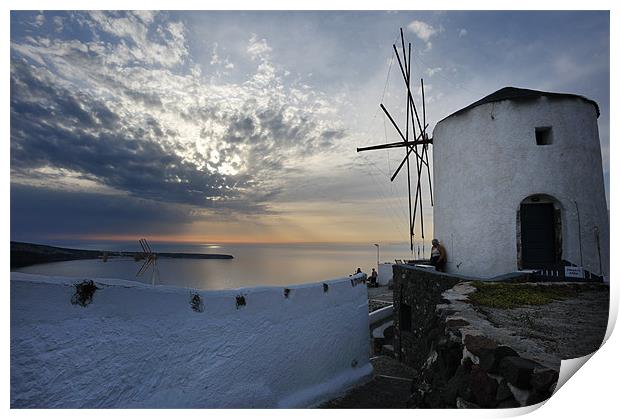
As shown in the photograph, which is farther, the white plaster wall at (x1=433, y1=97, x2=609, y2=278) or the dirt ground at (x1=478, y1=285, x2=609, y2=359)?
the white plaster wall at (x1=433, y1=97, x2=609, y2=278)

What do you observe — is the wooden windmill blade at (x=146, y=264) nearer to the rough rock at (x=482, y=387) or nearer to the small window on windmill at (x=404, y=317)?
the rough rock at (x=482, y=387)

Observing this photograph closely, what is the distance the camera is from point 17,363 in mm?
2350

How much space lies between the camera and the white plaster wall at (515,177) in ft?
22.5

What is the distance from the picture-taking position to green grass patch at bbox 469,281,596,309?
443 centimetres

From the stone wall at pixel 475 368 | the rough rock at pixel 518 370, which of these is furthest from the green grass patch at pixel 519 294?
the rough rock at pixel 518 370

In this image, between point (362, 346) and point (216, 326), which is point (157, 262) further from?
point (362, 346)

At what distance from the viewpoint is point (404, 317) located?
812cm

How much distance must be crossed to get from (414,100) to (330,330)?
26.2 ft

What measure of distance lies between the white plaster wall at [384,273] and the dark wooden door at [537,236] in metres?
12.2

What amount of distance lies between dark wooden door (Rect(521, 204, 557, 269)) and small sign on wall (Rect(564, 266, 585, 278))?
873 millimetres

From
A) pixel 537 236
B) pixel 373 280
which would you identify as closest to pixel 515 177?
pixel 537 236

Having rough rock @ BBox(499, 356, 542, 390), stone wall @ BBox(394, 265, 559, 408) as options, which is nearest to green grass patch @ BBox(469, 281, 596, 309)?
stone wall @ BBox(394, 265, 559, 408)

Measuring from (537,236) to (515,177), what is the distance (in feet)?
4.53

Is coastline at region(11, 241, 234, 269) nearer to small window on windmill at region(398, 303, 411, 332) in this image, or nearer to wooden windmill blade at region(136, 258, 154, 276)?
wooden windmill blade at region(136, 258, 154, 276)
